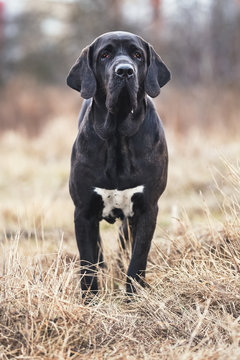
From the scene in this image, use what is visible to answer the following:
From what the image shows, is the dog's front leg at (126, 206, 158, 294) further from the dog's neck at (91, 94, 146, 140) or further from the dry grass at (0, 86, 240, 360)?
the dog's neck at (91, 94, 146, 140)

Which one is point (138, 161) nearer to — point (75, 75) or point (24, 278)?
point (75, 75)

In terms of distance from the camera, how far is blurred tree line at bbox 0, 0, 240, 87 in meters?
19.0

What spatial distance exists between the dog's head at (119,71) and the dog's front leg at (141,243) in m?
0.66

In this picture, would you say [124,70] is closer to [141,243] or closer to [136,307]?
[141,243]

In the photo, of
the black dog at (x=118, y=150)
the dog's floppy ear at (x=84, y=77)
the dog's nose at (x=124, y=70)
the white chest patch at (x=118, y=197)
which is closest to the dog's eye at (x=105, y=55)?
the black dog at (x=118, y=150)

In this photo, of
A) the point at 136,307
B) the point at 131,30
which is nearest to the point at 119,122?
the point at 136,307

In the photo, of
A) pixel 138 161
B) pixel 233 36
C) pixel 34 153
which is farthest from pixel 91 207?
pixel 233 36

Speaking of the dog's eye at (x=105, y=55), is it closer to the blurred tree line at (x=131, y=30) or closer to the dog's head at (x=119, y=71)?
the dog's head at (x=119, y=71)

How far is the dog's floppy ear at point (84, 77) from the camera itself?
375 cm

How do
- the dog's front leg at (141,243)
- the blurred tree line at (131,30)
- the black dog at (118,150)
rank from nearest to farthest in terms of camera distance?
the black dog at (118,150) → the dog's front leg at (141,243) → the blurred tree line at (131,30)

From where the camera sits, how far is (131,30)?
22797mm

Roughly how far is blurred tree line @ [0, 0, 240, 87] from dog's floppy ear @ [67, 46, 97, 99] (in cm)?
1268

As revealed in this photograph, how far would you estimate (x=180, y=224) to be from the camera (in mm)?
4305

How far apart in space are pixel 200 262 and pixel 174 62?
677 inches
